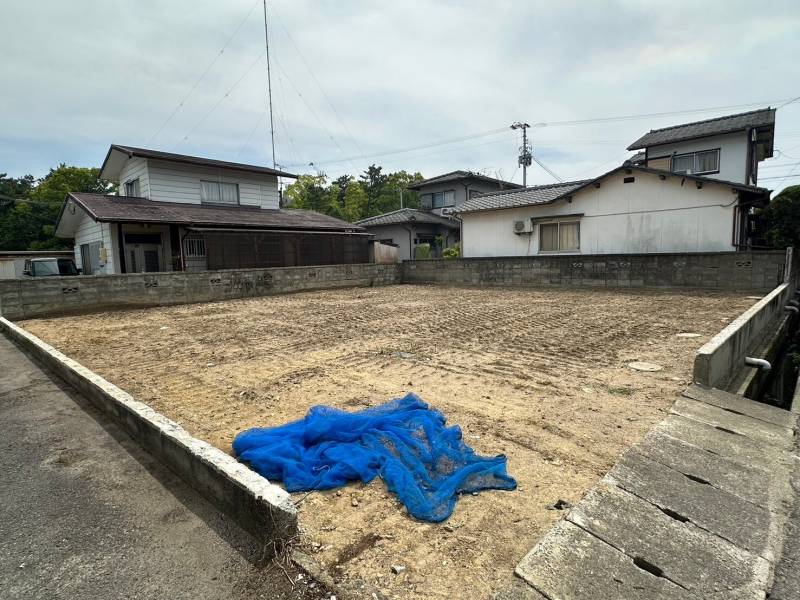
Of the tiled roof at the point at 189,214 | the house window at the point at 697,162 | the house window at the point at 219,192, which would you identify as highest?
the house window at the point at 697,162

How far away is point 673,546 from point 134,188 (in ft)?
62.4

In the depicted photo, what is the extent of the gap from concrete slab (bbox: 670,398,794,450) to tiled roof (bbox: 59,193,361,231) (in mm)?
13660

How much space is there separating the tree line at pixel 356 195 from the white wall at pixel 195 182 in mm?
14087

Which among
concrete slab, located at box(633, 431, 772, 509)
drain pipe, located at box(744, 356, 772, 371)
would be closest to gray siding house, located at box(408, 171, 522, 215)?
drain pipe, located at box(744, 356, 772, 371)

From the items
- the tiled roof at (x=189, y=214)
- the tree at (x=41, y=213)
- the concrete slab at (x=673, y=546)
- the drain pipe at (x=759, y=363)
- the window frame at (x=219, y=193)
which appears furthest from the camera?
the tree at (x=41, y=213)

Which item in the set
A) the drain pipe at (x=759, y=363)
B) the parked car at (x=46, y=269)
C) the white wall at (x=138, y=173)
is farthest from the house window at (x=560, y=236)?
the parked car at (x=46, y=269)

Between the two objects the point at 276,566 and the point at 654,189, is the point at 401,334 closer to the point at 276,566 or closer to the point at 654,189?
the point at 276,566

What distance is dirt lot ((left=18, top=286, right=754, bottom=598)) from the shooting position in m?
1.94

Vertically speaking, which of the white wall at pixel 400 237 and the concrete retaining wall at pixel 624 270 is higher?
the white wall at pixel 400 237

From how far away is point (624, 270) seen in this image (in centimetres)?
1241

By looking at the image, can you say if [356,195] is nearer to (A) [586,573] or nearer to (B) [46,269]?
(B) [46,269]

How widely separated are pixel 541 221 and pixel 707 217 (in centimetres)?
512

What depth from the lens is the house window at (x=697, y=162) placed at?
15.8 m

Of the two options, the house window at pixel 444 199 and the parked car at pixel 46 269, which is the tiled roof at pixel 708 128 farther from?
the parked car at pixel 46 269
